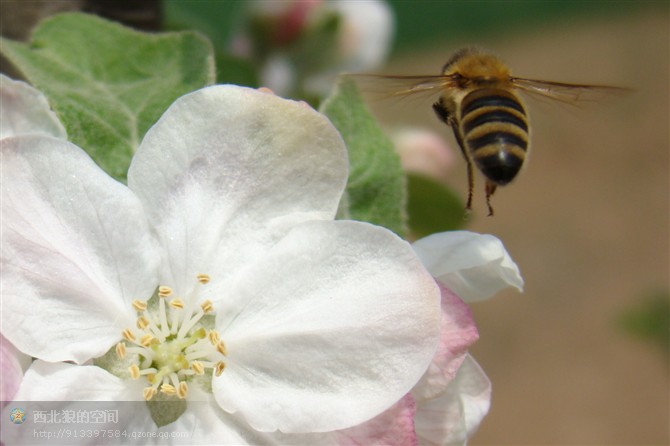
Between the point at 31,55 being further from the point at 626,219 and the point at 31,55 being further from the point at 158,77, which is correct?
the point at 626,219

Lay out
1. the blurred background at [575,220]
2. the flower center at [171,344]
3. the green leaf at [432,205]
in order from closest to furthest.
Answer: the flower center at [171,344], the green leaf at [432,205], the blurred background at [575,220]

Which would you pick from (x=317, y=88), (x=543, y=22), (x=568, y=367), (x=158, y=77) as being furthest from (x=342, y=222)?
(x=543, y=22)

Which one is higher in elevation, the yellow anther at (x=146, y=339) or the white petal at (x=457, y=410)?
the white petal at (x=457, y=410)

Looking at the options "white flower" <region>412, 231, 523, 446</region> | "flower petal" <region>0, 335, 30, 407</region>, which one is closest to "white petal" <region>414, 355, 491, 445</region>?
"white flower" <region>412, 231, 523, 446</region>

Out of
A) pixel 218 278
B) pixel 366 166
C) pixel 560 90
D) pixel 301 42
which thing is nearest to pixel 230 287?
pixel 218 278

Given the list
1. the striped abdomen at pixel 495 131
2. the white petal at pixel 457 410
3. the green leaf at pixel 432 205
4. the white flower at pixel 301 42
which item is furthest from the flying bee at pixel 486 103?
the white flower at pixel 301 42

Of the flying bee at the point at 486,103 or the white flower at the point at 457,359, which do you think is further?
the flying bee at the point at 486,103

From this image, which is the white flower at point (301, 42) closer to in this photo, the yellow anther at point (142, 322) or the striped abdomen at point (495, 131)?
the striped abdomen at point (495, 131)
